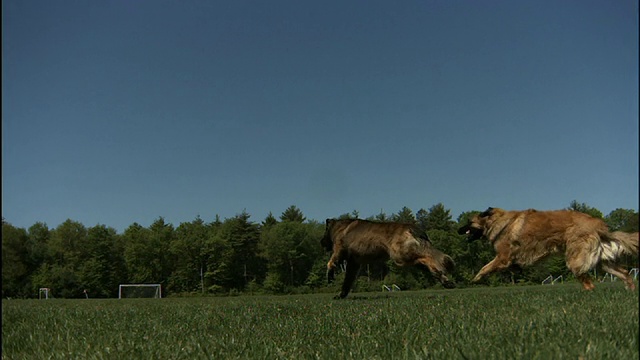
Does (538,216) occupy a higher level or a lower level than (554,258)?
higher

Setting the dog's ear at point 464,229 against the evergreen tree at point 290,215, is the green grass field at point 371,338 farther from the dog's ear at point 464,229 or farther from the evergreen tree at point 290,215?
the evergreen tree at point 290,215

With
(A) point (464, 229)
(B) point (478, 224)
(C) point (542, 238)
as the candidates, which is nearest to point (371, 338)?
(C) point (542, 238)

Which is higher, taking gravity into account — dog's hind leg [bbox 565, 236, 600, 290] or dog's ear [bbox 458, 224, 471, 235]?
dog's ear [bbox 458, 224, 471, 235]

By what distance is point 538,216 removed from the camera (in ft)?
35.5

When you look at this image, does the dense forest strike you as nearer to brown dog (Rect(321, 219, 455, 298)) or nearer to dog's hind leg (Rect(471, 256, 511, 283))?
brown dog (Rect(321, 219, 455, 298))

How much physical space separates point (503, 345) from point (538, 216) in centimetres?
867

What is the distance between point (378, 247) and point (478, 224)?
127 inches

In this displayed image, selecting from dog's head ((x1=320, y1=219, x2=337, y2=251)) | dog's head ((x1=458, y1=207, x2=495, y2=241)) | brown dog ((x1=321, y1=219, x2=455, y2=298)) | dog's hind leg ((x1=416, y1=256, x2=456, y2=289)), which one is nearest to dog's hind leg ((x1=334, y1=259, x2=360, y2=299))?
brown dog ((x1=321, y1=219, x2=455, y2=298))

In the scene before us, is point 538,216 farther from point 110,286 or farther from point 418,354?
point 110,286

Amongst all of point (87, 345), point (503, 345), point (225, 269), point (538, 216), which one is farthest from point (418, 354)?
point (225, 269)

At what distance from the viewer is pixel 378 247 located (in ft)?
47.5

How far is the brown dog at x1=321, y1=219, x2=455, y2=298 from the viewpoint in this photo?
13.5m

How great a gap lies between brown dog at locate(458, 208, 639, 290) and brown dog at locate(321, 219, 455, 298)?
1.22 m

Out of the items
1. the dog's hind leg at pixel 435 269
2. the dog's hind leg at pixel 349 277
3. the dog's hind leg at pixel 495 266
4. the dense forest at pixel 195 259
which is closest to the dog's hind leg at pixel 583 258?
the dog's hind leg at pixel 495 266
